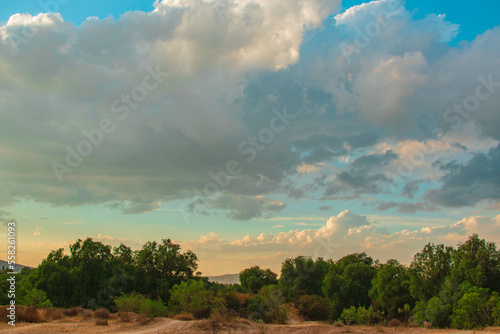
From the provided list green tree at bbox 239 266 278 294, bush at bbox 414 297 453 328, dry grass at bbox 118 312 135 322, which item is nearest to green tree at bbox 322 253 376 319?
green tree at bbox 239 266 278 294

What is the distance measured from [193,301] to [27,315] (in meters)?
13.0

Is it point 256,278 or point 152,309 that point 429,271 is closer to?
point 152,309

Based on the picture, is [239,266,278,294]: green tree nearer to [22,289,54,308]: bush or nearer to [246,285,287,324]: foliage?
[246,285,287,324]: foliage

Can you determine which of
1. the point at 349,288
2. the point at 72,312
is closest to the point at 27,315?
the point at 72,312

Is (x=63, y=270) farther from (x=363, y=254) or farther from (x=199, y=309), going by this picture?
(x=363, y=254)

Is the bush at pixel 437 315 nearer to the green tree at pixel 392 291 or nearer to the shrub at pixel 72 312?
the green tree at pixel 392 291

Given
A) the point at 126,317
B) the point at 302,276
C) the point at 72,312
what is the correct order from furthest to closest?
1. the point at 302,276
2. the point at 72,312
3. the point at 126,317

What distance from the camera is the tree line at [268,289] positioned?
31.7m

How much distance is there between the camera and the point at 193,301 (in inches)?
1294

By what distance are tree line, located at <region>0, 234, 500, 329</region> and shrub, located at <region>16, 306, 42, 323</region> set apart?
250 inches

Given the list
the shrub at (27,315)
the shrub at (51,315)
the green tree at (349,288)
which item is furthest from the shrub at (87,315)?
the green tree at (349,288)

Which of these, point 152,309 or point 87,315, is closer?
point 87,315

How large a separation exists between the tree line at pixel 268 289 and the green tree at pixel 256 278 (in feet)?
83.2

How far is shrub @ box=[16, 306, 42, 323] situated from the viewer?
25811mm
